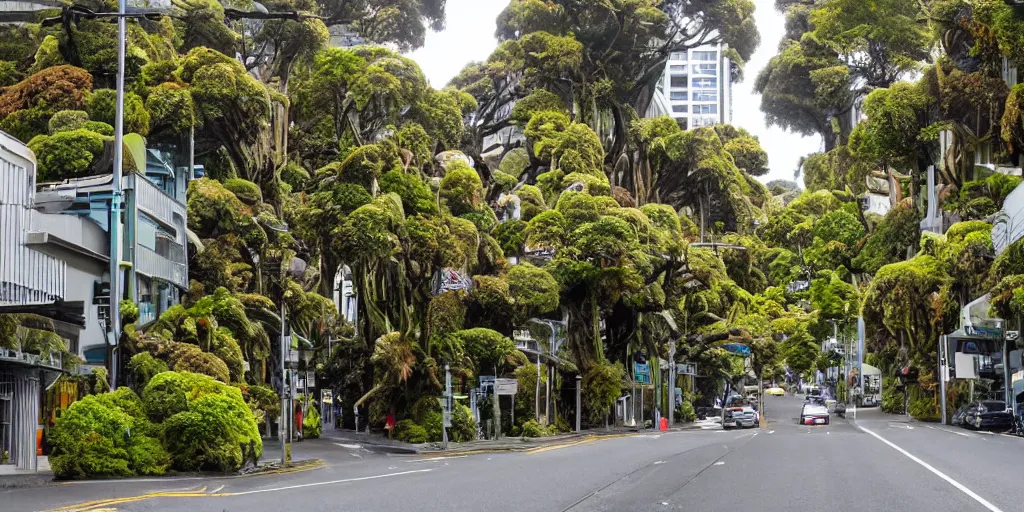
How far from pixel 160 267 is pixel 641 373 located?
35.6 meters

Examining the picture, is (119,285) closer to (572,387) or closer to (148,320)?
(148,320)

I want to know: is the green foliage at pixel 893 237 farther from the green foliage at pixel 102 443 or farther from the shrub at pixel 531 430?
the green foliage at pixel 102 443

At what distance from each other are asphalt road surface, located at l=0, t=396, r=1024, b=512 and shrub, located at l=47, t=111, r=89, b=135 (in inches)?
787

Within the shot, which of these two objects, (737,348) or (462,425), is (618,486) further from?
(737,348)

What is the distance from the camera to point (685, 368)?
2960 inches

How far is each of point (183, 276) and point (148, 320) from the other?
13.5 ft

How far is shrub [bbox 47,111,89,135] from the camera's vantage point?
41.8 meters

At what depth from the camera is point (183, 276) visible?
38.9 metres

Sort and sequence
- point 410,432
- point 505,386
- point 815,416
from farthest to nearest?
point 815,416 → point 505,386 → point 410,432

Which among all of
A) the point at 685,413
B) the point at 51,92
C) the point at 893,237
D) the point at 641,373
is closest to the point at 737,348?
the point at 685,413

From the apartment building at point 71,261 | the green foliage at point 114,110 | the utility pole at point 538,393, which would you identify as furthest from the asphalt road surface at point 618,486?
the green foliage at point 114,110

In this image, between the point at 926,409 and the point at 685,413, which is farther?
the point at 685,413

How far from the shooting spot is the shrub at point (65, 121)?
4181cm

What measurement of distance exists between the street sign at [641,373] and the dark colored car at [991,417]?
20.4 meters
